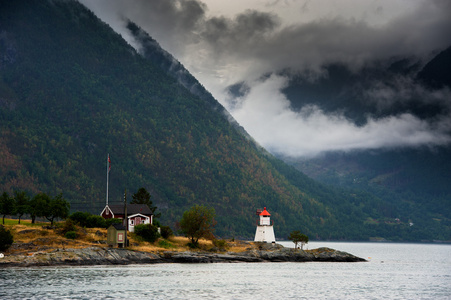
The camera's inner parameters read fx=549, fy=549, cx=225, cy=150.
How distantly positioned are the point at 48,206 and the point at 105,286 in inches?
2212

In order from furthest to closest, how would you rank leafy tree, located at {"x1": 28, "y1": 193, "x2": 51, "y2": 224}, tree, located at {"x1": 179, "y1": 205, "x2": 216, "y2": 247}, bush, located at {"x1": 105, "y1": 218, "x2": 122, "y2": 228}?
tree, located at {"x1": 179, "y1": 205, "x2": 216, "y2": 247}
bush, located at {"x1": 105, "y1": 218, "x2": 122, "y2": 228}
leafy tree, located at {"x1": 28, "y1": 193, "x2": 51, "y2": 224}

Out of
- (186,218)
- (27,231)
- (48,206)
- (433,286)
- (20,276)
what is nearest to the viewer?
(20,276)

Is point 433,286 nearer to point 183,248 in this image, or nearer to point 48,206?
point 183,248

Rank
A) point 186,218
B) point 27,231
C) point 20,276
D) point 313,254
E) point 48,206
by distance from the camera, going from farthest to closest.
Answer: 1. point 313,254
2. point 186,218
3. point 48,206
4. point 27,231
5. point 20,276

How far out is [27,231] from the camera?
420 ft

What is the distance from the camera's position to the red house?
14950 centimetres

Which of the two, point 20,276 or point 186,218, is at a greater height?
point 186,218

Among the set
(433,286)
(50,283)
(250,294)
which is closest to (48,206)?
(50,283)

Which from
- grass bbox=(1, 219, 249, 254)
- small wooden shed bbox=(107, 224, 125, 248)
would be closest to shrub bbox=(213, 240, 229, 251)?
grass bbox=(1, 219, 249, 254)

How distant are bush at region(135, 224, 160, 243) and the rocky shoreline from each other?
824 cm

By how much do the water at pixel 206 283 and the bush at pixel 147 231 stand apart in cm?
1246

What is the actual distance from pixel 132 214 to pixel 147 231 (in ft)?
31.8

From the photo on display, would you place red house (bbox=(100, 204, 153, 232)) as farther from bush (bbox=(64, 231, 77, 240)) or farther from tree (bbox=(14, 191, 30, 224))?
tree (bbox=(14, 191, 30, 224))

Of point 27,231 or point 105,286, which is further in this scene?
point 27,231
